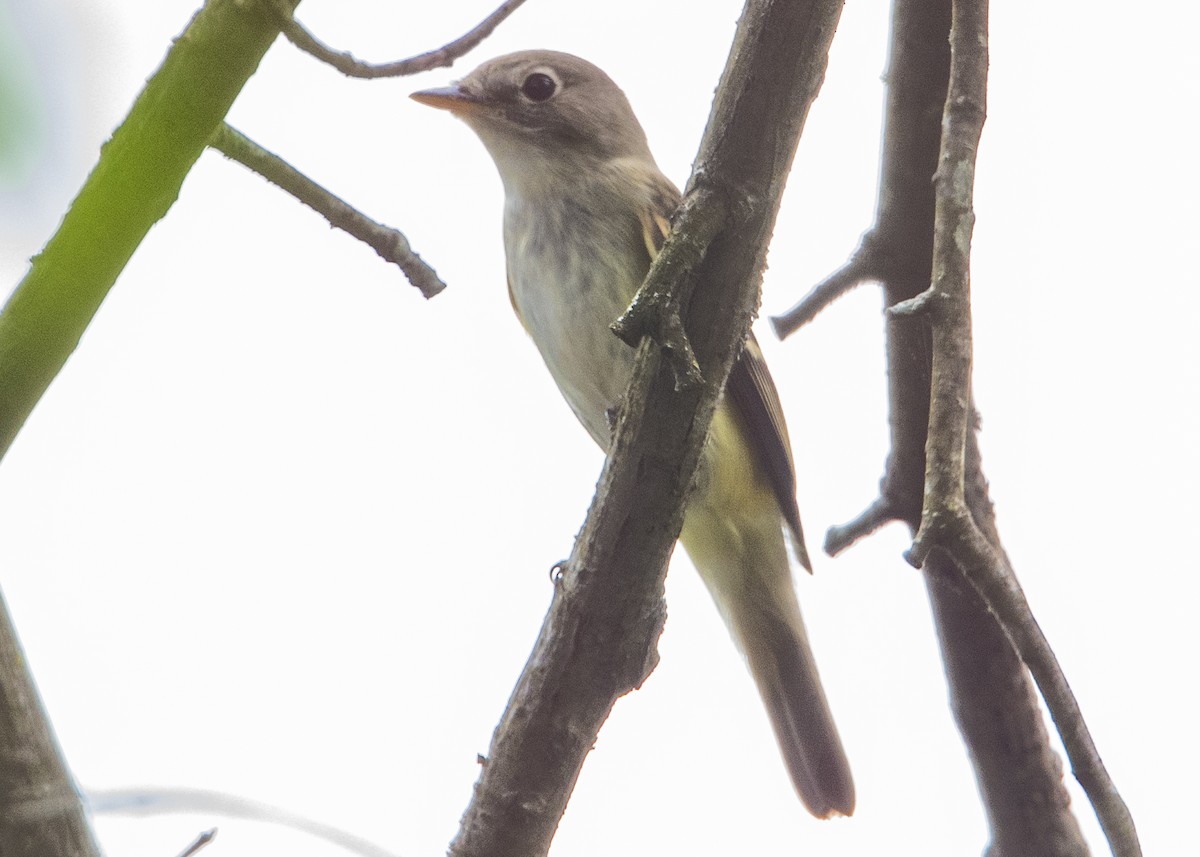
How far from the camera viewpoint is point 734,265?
2.23 m

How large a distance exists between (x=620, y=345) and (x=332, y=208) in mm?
2032

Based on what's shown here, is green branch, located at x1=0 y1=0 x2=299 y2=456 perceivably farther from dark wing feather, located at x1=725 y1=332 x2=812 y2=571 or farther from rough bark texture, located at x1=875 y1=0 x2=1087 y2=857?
dark wing feather, located at x1=725 y1=332 x2=812 y2=571

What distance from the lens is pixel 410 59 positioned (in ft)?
7.29

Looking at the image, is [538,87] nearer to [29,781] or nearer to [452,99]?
[452,99]

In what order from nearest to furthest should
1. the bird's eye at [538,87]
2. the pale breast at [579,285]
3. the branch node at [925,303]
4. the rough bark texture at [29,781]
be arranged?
the rough bark texture at [29,781]
the branch node at [925,303]
the pale breast at [579,285]
the bird's eye at [538,87]

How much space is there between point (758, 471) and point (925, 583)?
936 millimetres

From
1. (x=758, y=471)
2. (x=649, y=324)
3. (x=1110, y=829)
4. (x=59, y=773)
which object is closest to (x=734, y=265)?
(x=649, y=324)

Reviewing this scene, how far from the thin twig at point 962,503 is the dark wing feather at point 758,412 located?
177 centimetres

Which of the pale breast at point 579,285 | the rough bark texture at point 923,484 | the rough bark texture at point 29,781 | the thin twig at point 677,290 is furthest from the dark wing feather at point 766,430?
the rough bark texture at point 29,781

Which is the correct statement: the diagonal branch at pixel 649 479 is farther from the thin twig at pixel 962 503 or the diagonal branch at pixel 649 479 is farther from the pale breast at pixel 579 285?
the pale breast at pixel 579 285

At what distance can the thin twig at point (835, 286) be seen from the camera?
12.2 ft

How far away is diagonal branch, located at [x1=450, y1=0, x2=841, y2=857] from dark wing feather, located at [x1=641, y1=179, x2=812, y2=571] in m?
1.97

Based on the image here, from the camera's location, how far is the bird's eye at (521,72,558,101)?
16.1ft

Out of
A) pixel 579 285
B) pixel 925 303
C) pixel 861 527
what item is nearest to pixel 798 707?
pixel 861 527
